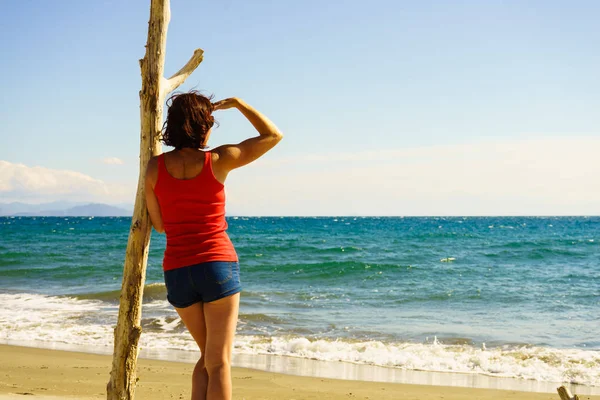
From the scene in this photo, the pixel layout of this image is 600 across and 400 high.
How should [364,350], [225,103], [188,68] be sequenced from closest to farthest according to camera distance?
[225,103]
[188,68]
[364,350]

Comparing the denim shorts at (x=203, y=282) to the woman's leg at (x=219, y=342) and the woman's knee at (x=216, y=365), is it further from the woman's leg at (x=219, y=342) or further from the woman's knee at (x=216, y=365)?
the woman's knee at (x=216, y=365)

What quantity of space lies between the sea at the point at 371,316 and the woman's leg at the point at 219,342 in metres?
4.59

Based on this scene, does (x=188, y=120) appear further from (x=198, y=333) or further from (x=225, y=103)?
(x=198, y=333)

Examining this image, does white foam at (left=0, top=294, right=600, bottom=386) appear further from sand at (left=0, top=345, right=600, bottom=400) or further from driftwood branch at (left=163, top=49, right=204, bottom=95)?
driftwood branch at (left=163, top=49, right=204, bottom=95)

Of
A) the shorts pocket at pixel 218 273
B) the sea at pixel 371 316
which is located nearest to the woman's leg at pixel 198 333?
the shorts pocket at pixel 218 273

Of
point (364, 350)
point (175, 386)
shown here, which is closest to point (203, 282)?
point (175, 386)

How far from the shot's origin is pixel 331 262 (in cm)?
2197

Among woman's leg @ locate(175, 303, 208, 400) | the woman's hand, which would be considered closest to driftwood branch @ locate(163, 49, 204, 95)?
the woman's hand

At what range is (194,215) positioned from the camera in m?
2.97

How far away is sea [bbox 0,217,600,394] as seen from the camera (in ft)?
26.6

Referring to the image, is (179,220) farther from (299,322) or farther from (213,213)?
(299,322)

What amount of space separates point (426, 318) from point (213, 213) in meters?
9.21

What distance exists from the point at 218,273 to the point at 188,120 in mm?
751

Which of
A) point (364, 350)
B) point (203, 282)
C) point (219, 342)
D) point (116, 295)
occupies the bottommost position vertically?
point (116, 295)
